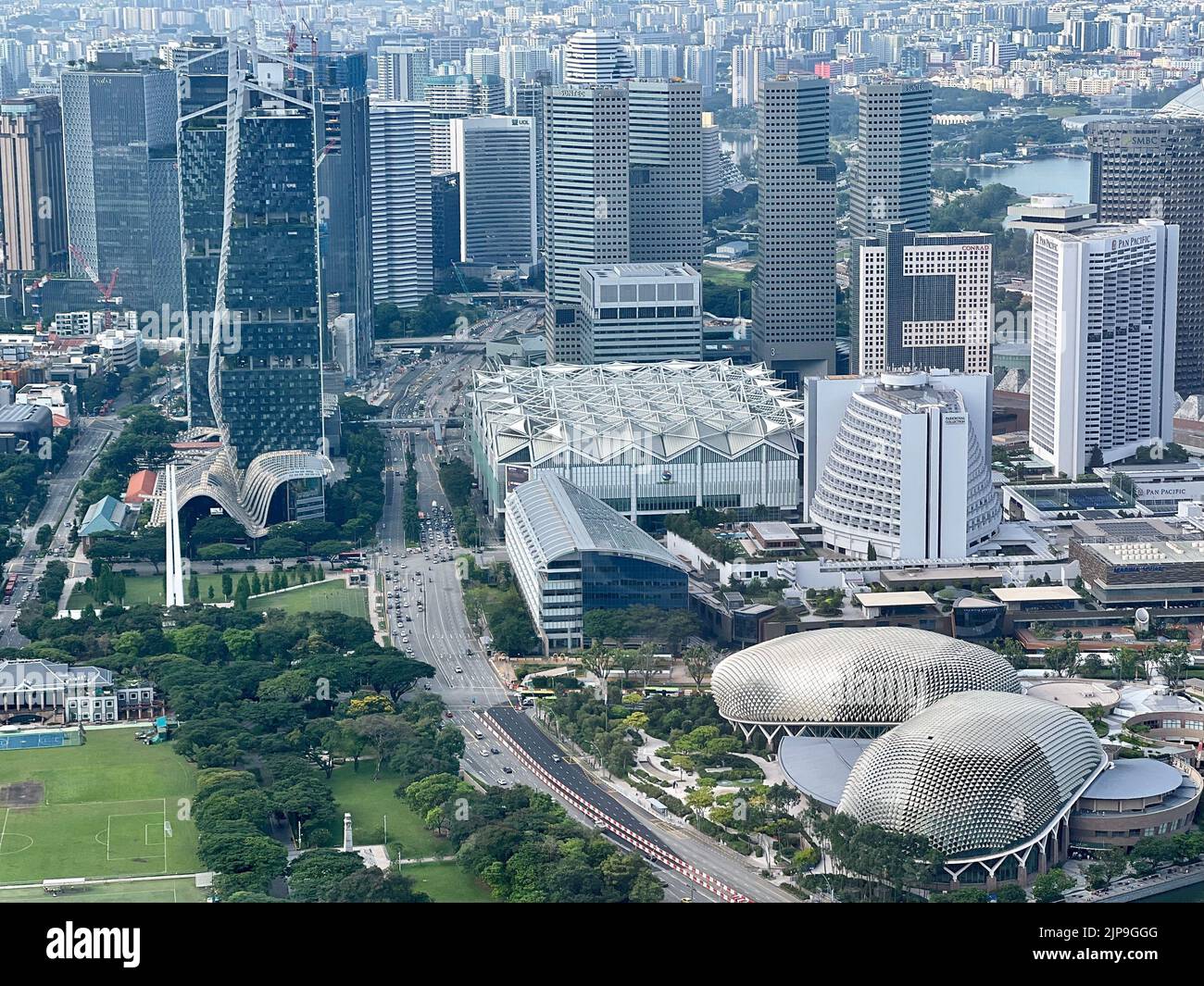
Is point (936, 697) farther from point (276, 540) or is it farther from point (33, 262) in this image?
point (33, 262)

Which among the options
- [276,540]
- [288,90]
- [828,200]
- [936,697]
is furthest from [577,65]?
[936,697]

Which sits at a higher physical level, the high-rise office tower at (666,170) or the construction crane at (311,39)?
the construction crane at (311,39)

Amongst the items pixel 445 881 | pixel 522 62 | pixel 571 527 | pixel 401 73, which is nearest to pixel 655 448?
pixel 571 527

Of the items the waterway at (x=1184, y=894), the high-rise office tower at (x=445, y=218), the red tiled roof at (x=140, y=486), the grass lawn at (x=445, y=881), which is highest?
the high-rise office tower at (x=445, y=218)

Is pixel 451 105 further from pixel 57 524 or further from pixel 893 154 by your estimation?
pixel 57 524

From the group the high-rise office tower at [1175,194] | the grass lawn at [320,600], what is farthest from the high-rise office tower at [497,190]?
the grass lawn at [320,600]

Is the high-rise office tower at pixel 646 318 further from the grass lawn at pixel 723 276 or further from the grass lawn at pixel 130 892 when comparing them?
the grass lawn at pixel 130 892
